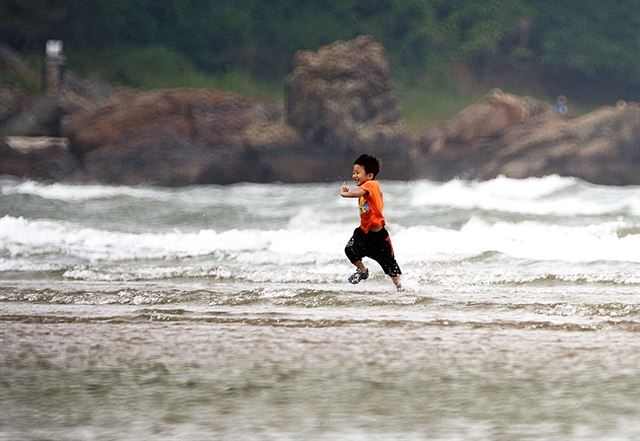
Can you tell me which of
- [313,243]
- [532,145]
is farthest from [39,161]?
[313,243]

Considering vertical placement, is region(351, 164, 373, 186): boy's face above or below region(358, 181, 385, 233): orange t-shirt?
above

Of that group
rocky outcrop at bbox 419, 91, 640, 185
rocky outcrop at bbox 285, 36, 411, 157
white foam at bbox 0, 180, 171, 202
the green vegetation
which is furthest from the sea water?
the green vegetation

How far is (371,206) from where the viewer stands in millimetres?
8039

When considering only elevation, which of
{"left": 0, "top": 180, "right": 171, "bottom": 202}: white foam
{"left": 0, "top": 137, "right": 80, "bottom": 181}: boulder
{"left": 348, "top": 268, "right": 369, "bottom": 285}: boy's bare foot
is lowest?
{"left": 348, "top": 268, "right": 369, "bottom": 285}: boy's bare foot

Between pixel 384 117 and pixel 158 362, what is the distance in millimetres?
31379

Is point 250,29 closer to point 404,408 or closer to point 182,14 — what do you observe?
point 182,14

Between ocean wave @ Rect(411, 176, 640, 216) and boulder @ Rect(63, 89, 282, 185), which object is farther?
boulder @ Rect(63, 89, 282, 185)

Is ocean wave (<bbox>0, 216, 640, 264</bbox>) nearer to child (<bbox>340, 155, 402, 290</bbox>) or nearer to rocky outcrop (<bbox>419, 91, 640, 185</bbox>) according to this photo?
child (<bbox>340, 155, 402, 290</bbox>)

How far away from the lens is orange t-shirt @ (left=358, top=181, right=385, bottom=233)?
8.00m

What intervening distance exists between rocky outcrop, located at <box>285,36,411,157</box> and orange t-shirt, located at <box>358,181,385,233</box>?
26.9m

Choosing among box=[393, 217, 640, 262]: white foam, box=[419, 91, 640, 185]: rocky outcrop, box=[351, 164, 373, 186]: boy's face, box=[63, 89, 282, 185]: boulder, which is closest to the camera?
box=[351, 164, 373, 186]: boy's face

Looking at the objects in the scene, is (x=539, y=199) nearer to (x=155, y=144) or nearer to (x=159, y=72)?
(x=155, y=144)

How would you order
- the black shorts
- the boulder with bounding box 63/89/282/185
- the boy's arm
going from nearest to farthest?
the boy's arm < the black shorts < the boulder with bounding box 63/89/282/185

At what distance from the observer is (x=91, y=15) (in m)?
48.9
